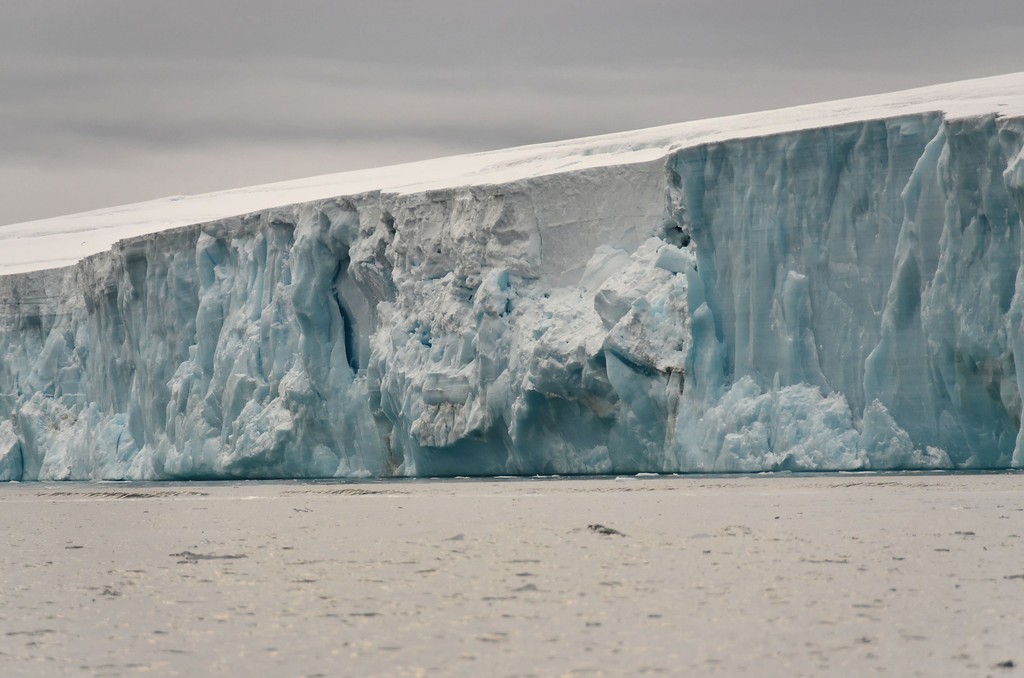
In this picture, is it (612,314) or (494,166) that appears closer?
(612,314)

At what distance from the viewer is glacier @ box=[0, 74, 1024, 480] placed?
15883 millimetres

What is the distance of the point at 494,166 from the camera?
82.8 ft

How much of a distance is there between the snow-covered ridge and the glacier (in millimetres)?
197

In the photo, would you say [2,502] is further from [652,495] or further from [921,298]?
[921,298]

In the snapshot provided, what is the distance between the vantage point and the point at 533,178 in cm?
2023

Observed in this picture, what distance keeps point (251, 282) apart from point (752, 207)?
9323mm

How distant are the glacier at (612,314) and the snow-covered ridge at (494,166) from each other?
0.20 m

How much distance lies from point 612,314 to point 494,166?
7387mm

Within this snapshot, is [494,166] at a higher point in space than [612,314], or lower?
higher

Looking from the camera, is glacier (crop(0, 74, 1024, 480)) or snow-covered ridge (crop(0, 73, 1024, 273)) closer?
glacier (crop(0, 74, 1024, 480))

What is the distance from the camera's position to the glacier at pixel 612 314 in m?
15.9

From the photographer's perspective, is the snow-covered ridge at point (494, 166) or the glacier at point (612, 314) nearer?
the glacier at point (612, 314)

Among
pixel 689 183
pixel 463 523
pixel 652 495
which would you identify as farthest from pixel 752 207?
pixel 463 523

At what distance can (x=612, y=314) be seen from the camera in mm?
18516
